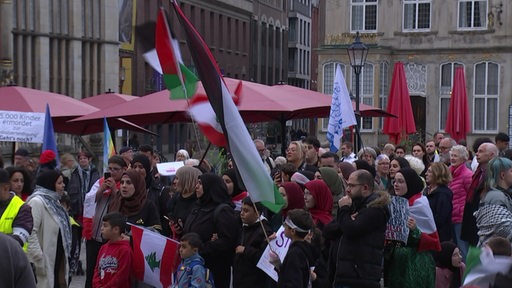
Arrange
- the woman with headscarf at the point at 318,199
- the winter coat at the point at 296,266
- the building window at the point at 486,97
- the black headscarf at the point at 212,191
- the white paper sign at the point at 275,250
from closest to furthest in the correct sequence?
1. the winter coat at the point at 296,266
2. the white paper sign at the point at 275,250
3. the black headscarf at the point at 212,191
4. the woman with headscarf at the point at 318,199
5. the building window at the point at 486,97

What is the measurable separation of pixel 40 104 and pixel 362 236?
31.2ft

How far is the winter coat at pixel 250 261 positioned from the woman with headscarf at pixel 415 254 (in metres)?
1.11

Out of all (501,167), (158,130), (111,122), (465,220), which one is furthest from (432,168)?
(158,130)

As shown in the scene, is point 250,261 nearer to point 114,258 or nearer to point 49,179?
point 114,258

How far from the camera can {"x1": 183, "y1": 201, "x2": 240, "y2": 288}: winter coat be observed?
32.4 ft

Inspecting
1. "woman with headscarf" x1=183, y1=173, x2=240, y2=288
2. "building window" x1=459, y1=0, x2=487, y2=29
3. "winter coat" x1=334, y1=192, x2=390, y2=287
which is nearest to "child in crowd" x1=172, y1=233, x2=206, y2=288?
"woman with headscarf" x1=183, y1=173, x2=240, y2=288

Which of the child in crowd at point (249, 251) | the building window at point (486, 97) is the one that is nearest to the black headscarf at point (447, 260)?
the child in crowd at point (249, 251)

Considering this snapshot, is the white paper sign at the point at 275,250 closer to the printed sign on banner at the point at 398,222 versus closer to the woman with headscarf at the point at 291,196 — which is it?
the woman with headscarf at the point at 291,196

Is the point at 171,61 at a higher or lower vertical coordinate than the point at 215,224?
higher

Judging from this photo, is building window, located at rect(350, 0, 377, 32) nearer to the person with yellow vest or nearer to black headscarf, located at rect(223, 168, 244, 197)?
black headscarf, located at rect(223, 168, 244, 197)

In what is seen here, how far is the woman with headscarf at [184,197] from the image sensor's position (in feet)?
33.9

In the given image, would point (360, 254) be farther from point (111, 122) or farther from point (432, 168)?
point (111, 122)

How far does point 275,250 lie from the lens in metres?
9.09

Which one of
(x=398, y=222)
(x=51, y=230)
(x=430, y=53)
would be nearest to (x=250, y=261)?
(x=398, y=222)
